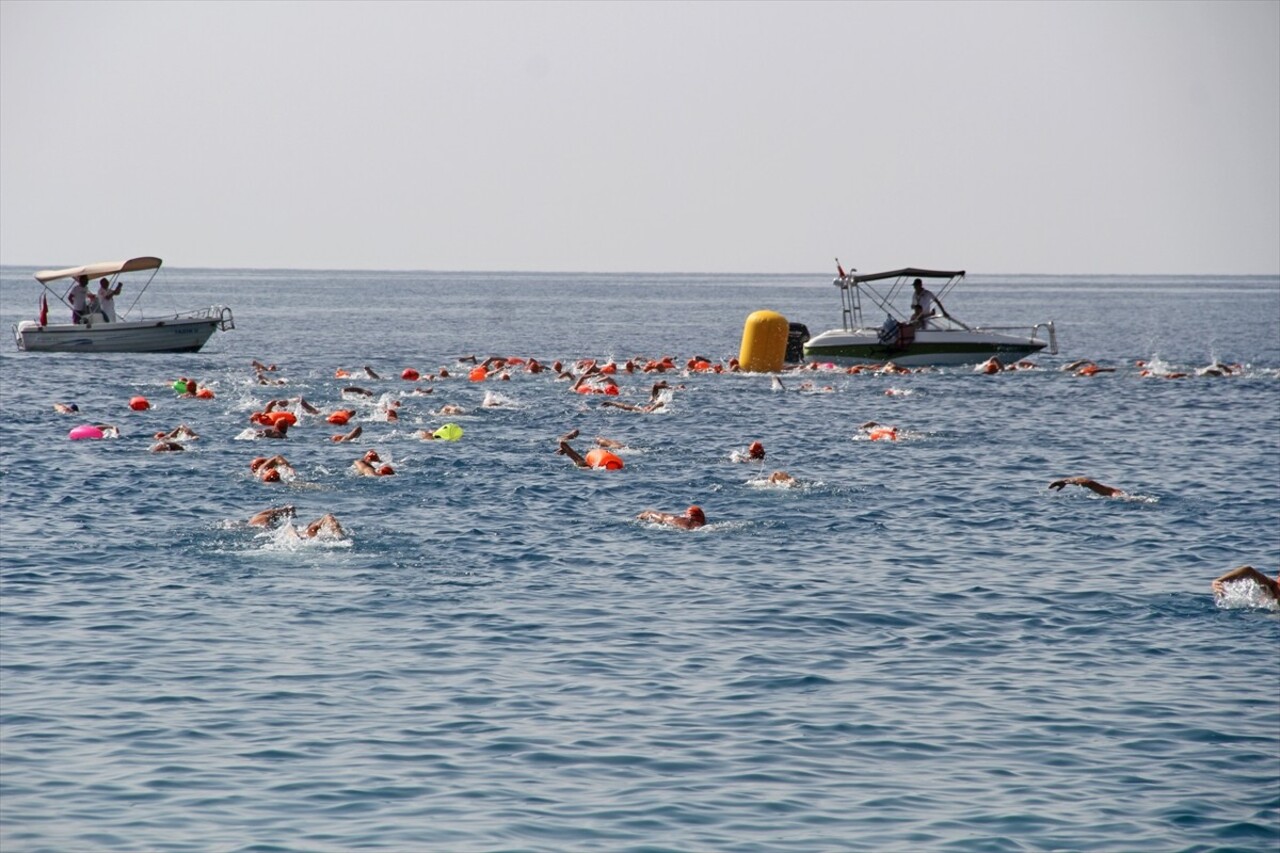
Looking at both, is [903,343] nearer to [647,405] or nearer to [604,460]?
[647,405]

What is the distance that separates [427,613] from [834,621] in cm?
422

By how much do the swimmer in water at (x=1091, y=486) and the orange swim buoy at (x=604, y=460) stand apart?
773 cm

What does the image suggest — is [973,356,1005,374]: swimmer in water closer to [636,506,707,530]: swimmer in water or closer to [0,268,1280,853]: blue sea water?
[0,268,1280,853]: blue sea water

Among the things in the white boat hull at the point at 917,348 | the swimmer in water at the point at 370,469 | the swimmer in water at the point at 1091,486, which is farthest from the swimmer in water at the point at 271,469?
the white boat hull at the point at 917,348

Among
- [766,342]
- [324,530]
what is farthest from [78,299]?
[324,530]

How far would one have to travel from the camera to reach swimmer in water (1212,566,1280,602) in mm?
16078

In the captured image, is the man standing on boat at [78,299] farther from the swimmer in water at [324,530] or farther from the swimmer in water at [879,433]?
the swimmer in water at [324,530]

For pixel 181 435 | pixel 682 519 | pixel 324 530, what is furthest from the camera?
pixel 181 435

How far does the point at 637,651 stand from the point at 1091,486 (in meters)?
12.2

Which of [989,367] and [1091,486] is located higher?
[989,367]

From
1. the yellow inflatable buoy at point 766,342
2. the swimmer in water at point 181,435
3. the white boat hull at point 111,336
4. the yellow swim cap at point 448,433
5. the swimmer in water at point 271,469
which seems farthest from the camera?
the white boat hull at point 111,336

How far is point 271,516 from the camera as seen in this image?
66.7ft

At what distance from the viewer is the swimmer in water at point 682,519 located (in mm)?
21000

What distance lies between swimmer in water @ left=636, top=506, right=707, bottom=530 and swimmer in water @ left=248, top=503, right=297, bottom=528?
488cm
